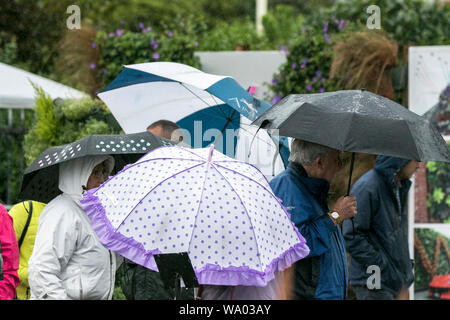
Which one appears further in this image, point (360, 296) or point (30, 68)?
point (30, 68)

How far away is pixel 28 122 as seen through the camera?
1150 centimetres

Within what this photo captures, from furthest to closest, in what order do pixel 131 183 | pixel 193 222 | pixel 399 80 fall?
pixel 399 80 < pixel 131 183 < pixel 193 222

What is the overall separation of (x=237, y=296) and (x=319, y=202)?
1.08 m

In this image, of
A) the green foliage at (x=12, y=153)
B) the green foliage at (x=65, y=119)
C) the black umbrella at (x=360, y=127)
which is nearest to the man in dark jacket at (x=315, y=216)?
the black umbrella at (x=360, y=127)

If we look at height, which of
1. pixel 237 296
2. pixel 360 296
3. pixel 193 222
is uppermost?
pixel 193 222

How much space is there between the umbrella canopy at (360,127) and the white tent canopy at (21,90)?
5.23m

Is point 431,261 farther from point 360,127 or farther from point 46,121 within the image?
point 360,127

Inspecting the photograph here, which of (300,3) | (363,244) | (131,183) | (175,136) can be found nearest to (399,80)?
(363,244)

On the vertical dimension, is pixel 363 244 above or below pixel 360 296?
above

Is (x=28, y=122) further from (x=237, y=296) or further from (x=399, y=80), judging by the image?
(x=237, y=296)

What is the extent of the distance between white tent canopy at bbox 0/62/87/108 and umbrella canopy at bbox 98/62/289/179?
3.06 metres

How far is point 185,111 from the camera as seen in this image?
642cm

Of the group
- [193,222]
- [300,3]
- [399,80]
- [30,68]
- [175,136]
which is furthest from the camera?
[300,3]

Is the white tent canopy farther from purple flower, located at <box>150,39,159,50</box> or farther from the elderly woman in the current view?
the elderly woman
